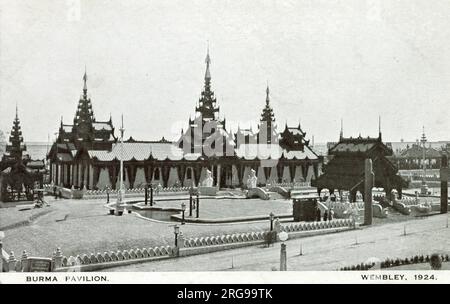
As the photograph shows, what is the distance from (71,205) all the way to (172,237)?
46.6 feet

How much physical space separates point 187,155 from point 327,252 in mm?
28542

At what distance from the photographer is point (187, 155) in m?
47.9

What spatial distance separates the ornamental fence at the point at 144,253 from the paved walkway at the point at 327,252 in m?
0.45

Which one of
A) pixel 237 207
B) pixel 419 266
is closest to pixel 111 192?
pixel 237 207

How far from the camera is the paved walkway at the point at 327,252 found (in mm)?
18672

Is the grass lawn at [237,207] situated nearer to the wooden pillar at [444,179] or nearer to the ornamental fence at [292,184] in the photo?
the ornamental fence at [292,184]

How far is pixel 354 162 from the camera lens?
114ft

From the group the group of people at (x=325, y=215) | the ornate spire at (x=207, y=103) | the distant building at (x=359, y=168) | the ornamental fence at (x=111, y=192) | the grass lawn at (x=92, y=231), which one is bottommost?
the grass lawn at (x=92, y=231)

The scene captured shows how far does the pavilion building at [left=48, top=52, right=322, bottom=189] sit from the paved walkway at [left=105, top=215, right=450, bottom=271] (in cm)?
2395

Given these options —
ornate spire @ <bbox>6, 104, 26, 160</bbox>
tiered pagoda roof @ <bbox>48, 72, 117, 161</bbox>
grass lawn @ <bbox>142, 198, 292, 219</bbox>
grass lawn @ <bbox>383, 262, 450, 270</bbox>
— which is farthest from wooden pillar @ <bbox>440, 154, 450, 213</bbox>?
tiered pagoda roof @ <bbox>48, 72, 117, 161</bbox>

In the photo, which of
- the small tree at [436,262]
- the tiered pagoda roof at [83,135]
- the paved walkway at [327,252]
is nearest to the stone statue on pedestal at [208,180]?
the tiered pagoda roof at [83,135]

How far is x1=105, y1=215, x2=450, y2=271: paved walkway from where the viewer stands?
735 inches
